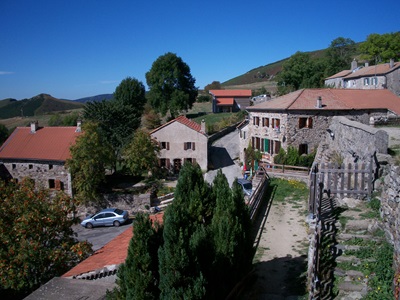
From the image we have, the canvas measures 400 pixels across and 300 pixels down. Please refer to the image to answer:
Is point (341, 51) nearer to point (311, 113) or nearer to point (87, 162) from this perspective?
point (311, 113)

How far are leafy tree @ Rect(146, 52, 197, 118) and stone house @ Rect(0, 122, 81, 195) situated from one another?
25770 millimetres

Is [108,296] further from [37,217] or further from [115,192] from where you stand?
[115,192]

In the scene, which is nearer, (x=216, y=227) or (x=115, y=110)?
(x=216, y=227)

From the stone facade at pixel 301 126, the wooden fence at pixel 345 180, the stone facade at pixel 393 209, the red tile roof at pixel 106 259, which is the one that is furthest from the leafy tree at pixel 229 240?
the stone facade at pixel 301 126

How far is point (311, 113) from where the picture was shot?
2861 centimetres

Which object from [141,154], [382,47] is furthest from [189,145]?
[382,47]

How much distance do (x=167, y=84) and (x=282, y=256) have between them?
5219cm

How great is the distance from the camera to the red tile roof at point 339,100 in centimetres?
2842

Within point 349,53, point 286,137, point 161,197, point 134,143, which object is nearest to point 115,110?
point 134,143

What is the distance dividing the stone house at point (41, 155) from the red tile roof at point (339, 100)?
19.5 metres

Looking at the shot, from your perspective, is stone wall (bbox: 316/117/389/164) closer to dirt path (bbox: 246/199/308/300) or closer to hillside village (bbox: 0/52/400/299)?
hillside village (bbox: 0/52/400/299)

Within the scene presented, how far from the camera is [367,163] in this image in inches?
488

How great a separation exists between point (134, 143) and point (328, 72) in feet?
154

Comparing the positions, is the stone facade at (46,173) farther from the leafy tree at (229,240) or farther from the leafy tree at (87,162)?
the leafy tree at (229,240)
